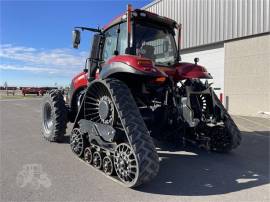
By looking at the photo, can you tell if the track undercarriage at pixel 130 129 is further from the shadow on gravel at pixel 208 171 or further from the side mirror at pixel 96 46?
the side mirror at pixel 96 46

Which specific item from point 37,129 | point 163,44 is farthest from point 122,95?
point 37,129

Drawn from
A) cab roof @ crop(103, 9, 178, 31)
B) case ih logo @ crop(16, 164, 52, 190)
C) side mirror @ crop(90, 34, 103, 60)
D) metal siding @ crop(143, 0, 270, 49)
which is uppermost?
metal siding @ crop(143, 0, 270, 49)

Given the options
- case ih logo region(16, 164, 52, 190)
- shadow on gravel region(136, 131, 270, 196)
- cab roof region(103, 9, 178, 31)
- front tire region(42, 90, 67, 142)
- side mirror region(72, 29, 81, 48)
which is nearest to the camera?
shadow on gravel region(136, 131, 270, 196)

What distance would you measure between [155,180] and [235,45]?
36.6 ft

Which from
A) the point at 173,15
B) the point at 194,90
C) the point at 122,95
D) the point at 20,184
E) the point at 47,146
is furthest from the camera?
the point at 173,15

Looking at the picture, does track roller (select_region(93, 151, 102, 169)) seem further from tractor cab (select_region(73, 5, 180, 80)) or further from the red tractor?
tractor cab (select_region(73, 5, 180, 80))

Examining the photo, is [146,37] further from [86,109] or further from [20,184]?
[20,184]

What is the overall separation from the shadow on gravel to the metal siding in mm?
7586

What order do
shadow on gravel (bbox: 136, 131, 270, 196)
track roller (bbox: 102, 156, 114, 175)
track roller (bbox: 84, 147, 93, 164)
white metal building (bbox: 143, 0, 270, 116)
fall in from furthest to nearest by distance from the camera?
white metal building (bbox: 143, 0, 270, 116) → track roller (bbox: 84, 147, 93, 164) → track roller (bbox: 102, 156, 114, 175) → shadow on gravel (bbox: 136, 131, 270, 196)

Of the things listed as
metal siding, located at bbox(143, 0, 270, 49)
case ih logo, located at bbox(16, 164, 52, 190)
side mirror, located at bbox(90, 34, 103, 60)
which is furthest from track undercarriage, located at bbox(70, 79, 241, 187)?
metal siding, located at bbox(143, 0, 270, 49)

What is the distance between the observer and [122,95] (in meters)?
4.93

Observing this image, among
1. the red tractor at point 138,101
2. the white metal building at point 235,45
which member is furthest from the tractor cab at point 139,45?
the white metal building at point 235,45

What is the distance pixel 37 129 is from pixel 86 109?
457 cm

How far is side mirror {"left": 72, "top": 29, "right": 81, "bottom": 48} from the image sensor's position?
6.46 m
